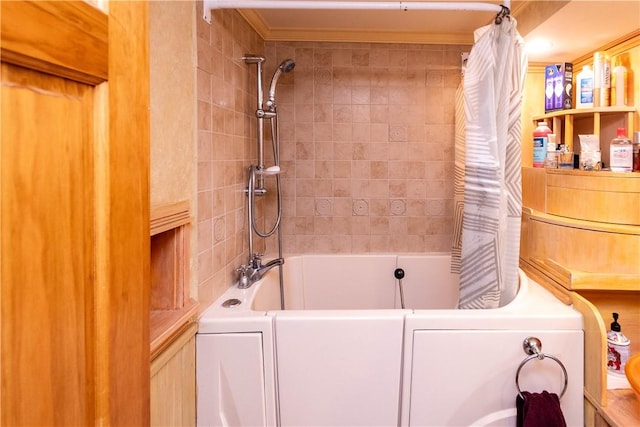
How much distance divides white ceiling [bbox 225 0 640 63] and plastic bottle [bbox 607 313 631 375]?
1.26 meters

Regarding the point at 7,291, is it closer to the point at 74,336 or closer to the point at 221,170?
the point at 74,336

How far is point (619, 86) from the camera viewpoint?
207 centimetres

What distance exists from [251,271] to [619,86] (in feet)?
6.50

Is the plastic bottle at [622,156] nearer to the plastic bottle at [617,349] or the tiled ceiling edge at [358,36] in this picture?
the plastic bottle at [617,349]

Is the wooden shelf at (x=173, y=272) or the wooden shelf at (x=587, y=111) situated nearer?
the wooden shelf at (x=173, y=272)

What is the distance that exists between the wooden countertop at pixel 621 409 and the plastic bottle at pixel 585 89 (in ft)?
4.53

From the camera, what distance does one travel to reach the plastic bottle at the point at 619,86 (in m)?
2.06

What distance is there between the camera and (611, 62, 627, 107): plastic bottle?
2.06m

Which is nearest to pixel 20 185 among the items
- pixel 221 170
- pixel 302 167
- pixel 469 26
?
pixel 221 170

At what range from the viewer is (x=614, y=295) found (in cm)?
173

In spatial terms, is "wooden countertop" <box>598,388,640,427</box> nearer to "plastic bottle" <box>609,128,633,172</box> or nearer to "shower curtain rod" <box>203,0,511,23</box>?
"plastic bottle" <box>609,128,633,172</box>

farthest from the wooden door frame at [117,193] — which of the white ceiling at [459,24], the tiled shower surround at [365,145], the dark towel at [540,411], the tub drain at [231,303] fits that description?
the tiled shower surround at [365,145]

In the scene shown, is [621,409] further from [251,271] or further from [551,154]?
[251,271]

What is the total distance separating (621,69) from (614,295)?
3.61ft
